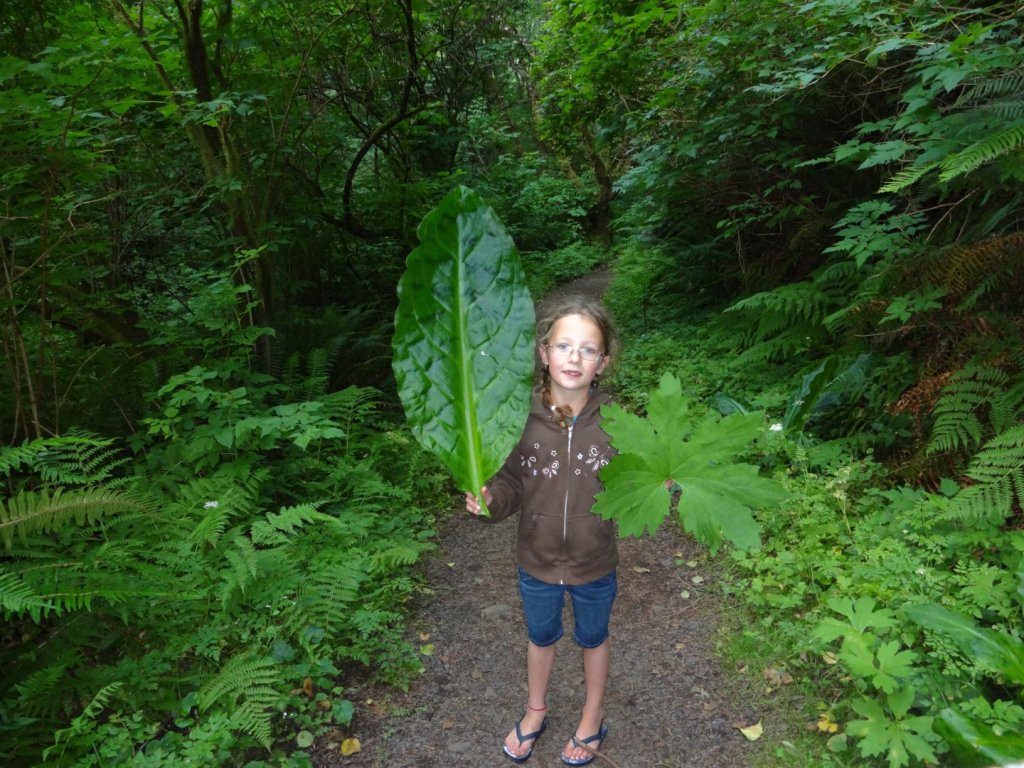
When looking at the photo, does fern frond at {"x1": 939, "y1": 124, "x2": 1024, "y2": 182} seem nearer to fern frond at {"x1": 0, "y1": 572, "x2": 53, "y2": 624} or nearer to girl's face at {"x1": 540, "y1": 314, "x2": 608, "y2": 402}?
girl's face at {"x1": 540, "y1": 314, "x2": 608, "y2": 402}

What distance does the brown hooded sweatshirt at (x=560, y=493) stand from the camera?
2113mm

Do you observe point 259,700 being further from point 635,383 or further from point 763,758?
point 635,383

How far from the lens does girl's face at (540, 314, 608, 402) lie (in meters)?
1.89

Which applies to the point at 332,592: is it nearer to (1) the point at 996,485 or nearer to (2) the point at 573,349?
(2) the point at 573,349

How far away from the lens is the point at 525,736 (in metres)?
2.62

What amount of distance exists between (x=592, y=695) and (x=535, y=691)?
9.5 inches

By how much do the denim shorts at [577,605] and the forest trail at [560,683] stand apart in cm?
69

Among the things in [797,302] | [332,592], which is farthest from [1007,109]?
[332,592]

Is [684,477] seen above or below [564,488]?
above

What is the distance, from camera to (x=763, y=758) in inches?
98.5

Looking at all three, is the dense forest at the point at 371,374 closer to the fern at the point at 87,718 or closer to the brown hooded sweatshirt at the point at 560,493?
the fern at the point at 87,718

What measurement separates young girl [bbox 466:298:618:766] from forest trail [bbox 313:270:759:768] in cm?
74

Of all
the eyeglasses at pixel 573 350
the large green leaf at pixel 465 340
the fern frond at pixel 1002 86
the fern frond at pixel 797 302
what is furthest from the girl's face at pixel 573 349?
the fern frond at pixel 797 302

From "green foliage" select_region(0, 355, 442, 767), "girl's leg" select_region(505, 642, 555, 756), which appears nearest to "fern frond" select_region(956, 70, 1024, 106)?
"girl's leg" select_region(505, 642, 555, 756)
